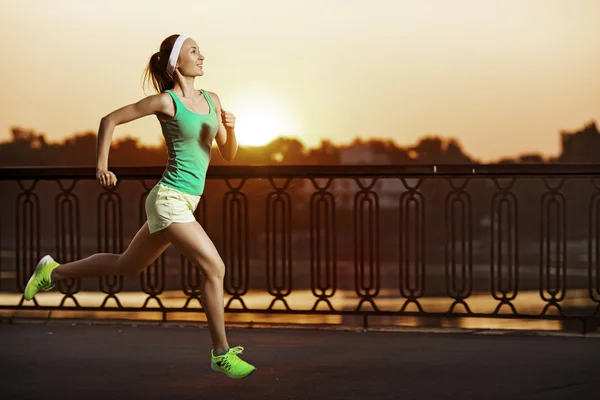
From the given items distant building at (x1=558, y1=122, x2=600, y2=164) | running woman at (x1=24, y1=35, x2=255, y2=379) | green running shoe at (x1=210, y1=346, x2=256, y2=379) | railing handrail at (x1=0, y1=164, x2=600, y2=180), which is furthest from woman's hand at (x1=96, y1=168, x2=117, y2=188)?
distant building at (x1=558, y1=122, x2=600, y2=164)

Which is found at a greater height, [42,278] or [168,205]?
[168,205]

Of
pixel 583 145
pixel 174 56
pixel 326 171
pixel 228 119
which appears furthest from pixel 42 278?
pixel 583 145

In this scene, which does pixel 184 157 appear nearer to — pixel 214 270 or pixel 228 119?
pixel 228 119

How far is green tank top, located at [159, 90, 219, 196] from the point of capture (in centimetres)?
588

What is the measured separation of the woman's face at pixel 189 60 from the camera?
5.99 m

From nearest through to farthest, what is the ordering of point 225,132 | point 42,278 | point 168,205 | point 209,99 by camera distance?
point 168,205, point 209,99, point 225,132, point 42,278

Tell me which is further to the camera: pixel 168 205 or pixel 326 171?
pixel 326 171

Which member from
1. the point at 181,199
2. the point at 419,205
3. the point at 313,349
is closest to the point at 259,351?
the point at 313,349

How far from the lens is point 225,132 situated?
6211 millimetres

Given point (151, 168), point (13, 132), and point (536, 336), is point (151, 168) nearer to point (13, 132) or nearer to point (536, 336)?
point (536, 336)

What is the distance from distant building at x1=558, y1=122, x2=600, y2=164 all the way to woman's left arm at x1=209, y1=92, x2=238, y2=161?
351 ft

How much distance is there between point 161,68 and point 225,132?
50cm

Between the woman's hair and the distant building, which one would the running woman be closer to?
the woman's hair

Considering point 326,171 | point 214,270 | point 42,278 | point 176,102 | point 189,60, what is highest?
point 189,60
